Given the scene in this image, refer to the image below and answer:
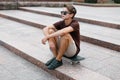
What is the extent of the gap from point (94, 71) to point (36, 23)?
12.8ft

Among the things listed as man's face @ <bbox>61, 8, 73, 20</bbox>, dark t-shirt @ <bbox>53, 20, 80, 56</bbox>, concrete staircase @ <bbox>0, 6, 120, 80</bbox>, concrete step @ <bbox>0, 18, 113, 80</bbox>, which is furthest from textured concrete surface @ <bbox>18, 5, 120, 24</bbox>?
man's face @ <bbox>61, 8, 73, 20</bbox>

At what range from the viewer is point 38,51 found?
4547mm

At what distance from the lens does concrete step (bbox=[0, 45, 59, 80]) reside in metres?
3.72

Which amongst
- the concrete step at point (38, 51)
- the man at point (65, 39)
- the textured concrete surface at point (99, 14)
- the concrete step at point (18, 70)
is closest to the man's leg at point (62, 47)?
the man at point (65, 39)

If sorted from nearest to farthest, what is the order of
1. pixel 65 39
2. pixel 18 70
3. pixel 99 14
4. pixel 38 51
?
pixel 65 39 → pixel 18 70 → pixel 38 51 → pixel 99 14

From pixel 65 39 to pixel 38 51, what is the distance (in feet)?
3.91

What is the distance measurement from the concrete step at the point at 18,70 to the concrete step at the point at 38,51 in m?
0.09

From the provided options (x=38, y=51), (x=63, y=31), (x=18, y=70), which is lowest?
(x=18, y=70)

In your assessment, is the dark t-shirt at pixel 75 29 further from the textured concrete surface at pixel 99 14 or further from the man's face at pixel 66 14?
the textured concrete surface at pixel 99 14

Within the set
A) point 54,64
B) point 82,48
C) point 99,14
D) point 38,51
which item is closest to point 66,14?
point 54,64

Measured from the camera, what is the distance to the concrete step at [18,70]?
3.72 meters

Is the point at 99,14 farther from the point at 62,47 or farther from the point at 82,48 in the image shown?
the point at 62,47

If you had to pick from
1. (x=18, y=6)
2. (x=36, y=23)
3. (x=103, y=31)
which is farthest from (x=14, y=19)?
(x=103, y=31)

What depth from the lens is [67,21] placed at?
12.4ft
